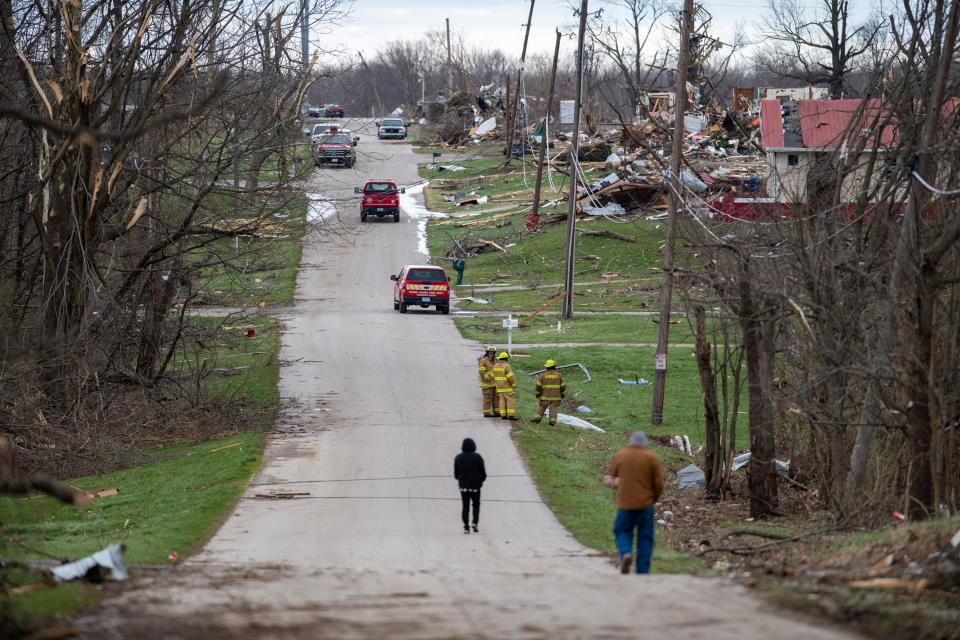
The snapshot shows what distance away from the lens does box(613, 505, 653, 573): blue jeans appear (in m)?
11.8

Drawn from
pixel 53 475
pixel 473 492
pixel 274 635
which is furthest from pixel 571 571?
pixel 53 475

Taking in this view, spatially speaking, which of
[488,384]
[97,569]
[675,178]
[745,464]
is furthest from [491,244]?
[97,569]

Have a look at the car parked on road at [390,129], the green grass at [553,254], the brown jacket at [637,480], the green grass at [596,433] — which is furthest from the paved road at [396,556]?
the car parked on road at [390,129]

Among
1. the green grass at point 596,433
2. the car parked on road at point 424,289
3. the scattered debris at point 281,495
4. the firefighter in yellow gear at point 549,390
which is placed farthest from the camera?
the car parked on road at point 424,289

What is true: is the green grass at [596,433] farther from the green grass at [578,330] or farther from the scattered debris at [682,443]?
the green grass at [578,330]

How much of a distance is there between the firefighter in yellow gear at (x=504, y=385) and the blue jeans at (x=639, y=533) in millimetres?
11138

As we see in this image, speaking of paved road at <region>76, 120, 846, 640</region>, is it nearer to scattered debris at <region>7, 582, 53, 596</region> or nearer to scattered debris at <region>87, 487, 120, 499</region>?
scattered debris at <region>7, 582, 53, 596</region>

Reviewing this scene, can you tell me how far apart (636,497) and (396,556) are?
3.16m

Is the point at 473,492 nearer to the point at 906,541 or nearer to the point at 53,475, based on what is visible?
the point at 906,541

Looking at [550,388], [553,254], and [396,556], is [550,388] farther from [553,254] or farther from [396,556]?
[553,254]

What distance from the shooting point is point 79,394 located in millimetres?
22672

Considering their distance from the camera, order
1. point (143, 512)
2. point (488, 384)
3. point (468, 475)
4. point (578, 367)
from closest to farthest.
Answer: point (468, 475) → point (143, 512) → point (488, 384) → point (578, 367)

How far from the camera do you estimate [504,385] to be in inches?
931

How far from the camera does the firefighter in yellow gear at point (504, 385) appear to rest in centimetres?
2342
